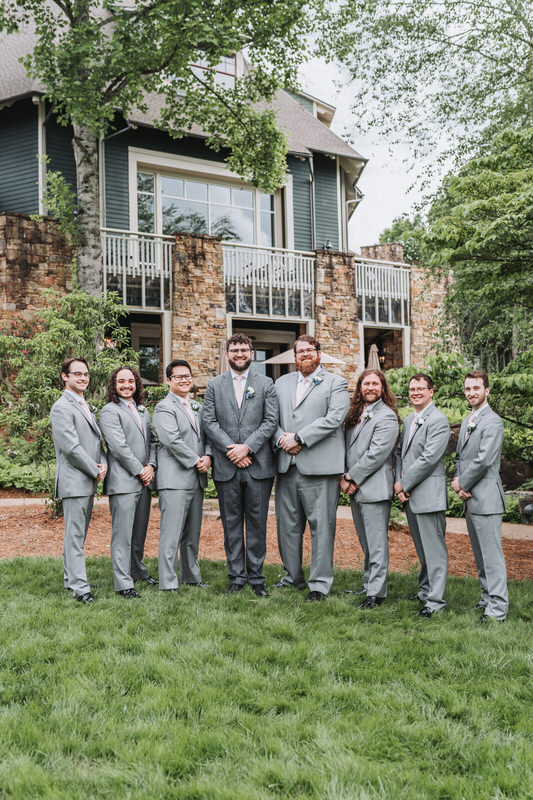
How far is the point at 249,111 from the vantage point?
14.8m

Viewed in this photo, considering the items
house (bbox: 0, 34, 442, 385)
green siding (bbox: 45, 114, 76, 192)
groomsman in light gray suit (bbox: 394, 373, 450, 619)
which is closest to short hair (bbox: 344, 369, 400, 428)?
groomsman in light gray suit (bbox: 394, 373, 450, 619)

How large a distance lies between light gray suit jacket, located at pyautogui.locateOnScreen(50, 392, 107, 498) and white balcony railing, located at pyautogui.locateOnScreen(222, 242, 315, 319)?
36.7ft

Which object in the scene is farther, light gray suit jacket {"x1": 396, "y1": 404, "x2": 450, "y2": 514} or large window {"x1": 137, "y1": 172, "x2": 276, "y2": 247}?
large window {"x1": 137, "y1": 172, "x2": 276, "y2": 247}

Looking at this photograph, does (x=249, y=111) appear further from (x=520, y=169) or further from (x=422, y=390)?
(x=422, y=390)

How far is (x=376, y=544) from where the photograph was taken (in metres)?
5.40

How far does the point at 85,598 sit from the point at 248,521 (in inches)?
57.5

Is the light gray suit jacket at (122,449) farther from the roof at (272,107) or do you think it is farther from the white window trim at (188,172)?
the white window trim at (188,172)

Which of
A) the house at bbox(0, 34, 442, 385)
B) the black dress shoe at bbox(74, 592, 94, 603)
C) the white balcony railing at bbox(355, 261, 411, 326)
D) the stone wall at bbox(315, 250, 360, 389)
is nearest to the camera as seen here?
the black dress shoe at bbox(74, 592, 94, 603)

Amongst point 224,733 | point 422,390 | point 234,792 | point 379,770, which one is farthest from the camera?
point 422,390

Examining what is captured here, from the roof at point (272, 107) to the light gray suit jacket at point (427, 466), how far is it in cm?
1147

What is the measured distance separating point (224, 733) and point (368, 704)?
2.65 feet

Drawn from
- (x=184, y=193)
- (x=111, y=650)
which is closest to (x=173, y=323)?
(x=184, y=193)

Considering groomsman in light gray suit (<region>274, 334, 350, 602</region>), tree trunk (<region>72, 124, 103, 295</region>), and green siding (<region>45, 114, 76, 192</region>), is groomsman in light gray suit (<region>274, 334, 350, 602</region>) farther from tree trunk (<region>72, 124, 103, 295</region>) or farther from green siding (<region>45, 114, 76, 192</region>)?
green siding (<region>45, 114, 76, 192</region>)

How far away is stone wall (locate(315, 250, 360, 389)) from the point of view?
1731cm
